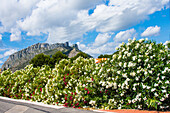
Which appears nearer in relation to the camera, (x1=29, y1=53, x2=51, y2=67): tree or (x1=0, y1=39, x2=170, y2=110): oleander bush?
(x1=0, y1=39, x2=170, y2=110): oleander bush

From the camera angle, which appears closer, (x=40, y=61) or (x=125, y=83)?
(x=125, y=83)

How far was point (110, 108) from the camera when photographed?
5879mm

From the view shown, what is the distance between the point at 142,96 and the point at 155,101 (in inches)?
16.9

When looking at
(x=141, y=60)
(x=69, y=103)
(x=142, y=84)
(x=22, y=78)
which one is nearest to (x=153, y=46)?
(x=141, y=60)

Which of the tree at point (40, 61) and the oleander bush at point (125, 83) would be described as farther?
the tree at point (40, 61)

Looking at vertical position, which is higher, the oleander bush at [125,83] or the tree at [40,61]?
the tree at [40,61]

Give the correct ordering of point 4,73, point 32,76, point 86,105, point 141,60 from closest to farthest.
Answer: point 141,60 < point 86,105 < point 32,76 < point 4,73

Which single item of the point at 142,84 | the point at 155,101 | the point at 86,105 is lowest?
the point at 86,105

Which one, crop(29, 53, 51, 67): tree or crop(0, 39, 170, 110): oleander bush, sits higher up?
crop(29, 53, 51, 67): tree

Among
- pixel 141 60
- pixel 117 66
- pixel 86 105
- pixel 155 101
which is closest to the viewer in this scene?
pixel 155 101

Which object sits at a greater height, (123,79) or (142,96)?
(123,79)

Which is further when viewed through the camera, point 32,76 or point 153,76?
point 32,76

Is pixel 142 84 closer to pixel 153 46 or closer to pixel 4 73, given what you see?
pixel 153 46

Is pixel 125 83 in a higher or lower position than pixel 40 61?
lower
